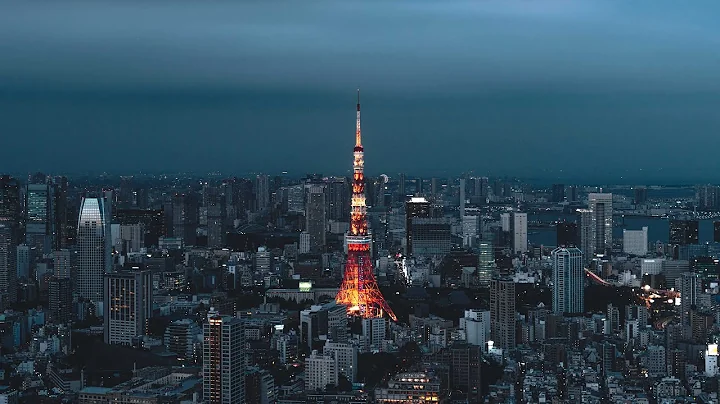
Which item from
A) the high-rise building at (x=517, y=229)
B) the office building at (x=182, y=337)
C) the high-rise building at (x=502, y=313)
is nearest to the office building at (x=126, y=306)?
the office building at (x=182, y=337)

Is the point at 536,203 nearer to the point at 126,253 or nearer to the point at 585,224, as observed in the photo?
the point at 585,224

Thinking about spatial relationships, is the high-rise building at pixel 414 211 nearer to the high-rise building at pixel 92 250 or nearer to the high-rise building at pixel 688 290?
the high-rise building at pixel 92 250

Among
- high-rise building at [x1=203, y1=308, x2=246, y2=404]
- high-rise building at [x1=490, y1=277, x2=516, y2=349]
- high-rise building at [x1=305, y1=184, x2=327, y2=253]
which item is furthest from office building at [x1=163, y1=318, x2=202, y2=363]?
high-rise building at [x1=305, y1=184, x2=327, y2=253]

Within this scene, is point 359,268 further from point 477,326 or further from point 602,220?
point 602,220

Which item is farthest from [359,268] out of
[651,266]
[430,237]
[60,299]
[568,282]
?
[430,237]

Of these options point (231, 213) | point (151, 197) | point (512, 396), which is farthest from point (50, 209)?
point (512, 396)

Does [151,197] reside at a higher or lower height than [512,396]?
higher
